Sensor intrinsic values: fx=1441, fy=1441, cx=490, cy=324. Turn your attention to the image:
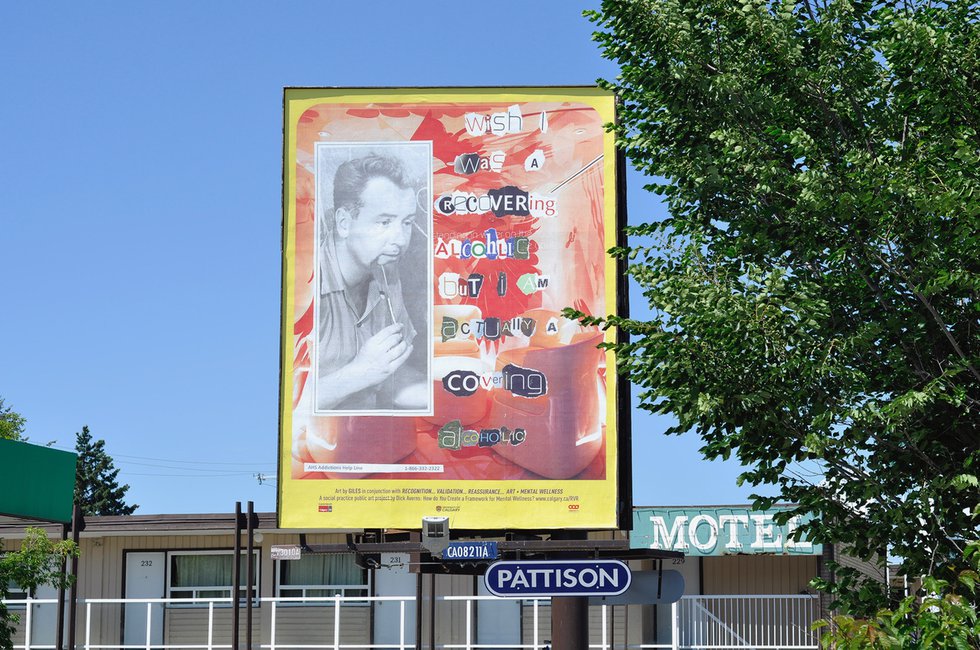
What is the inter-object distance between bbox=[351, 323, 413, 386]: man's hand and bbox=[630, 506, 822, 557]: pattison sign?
29.6ft

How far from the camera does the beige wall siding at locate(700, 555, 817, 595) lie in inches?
1144

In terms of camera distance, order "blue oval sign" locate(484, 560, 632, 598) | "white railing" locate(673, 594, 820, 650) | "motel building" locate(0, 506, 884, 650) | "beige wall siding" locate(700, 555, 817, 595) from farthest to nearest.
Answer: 1. "beige wall siding" locate(700, 555, 817, 595)
2. "motel building" locate(0, 506, 884, 650)
3. "white railing" locate(673, 594, 820, 650)
4. "blue oval sign" locate(484, 560, 632, 598)

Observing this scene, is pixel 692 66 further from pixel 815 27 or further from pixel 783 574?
pixel 783 574

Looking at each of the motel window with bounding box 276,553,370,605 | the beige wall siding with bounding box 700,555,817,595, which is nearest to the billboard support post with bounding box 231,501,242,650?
the motel window with bounding box 276,553,370,605

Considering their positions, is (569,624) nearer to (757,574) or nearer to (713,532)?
(713,532)

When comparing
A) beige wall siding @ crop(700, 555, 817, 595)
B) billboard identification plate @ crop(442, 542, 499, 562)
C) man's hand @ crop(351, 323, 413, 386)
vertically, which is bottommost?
beige wall siding @ crop(700, 555, 817, 595)

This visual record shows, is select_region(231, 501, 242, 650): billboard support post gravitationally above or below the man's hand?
below

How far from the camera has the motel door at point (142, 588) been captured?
2827 centimetres

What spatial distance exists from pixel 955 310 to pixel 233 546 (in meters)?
18.0

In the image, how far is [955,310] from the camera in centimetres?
1378

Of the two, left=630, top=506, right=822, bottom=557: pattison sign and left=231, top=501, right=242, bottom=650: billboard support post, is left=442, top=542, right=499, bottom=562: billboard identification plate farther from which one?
left=630, top=506, right=822, bottom=557: pattison sign

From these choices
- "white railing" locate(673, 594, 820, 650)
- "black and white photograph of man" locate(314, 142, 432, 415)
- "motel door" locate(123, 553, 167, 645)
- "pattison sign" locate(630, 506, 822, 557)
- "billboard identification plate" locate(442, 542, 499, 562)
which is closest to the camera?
"billboard identification plate" locate(442, 542, 499, 562)

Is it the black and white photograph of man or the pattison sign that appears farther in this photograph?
the pattison sign

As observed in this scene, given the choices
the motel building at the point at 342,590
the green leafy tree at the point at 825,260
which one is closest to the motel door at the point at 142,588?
the motel building at the point at 342,590
